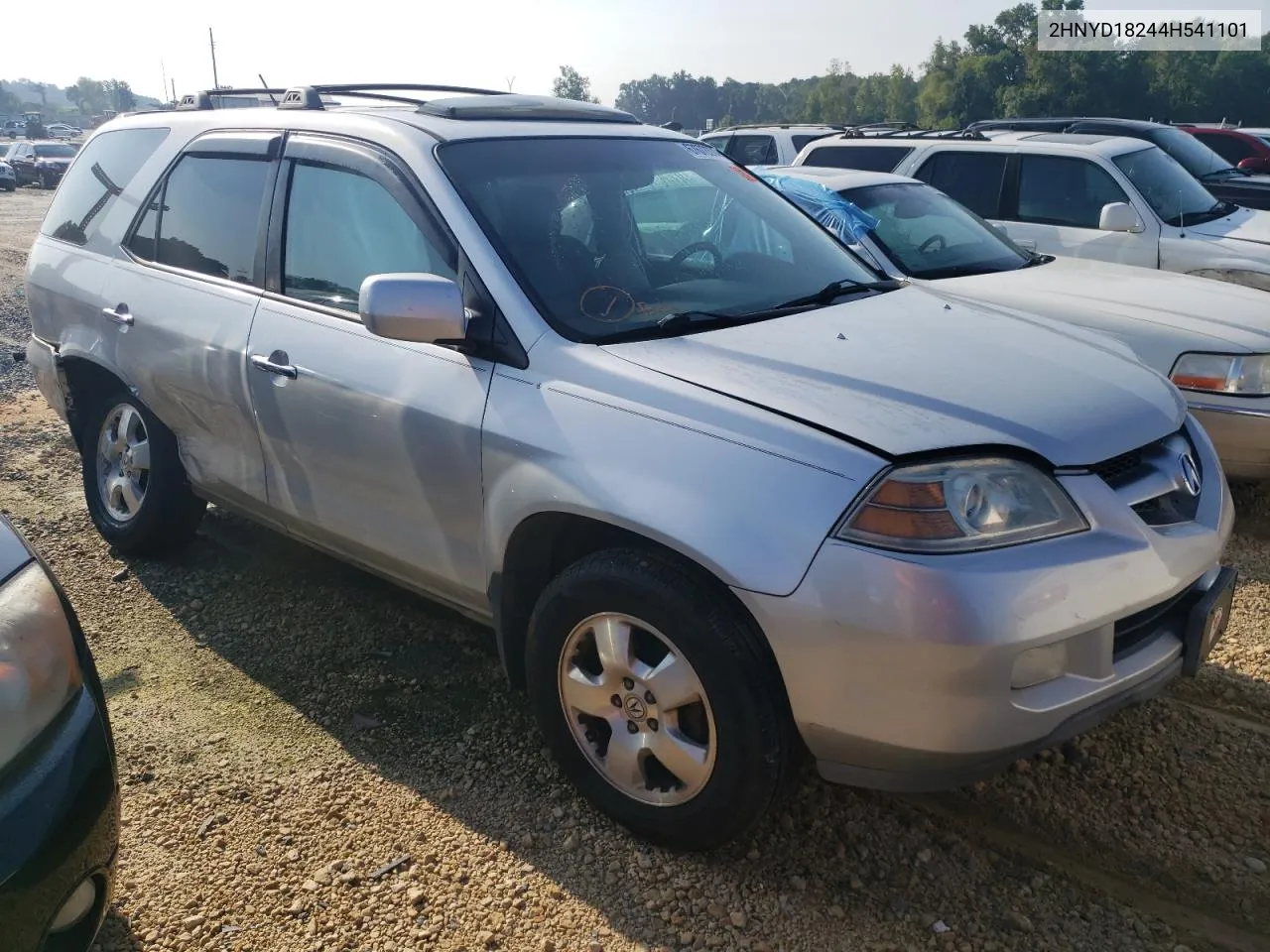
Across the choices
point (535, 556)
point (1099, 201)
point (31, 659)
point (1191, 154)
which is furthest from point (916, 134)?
point (31, 659)

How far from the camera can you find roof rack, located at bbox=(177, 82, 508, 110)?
366cm

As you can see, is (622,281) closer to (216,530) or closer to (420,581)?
(420,581)

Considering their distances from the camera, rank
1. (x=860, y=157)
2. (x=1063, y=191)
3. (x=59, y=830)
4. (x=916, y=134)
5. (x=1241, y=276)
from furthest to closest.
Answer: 1. (x=916, y=134)
2. (x=860, y=157)
3. (x=1063, y=191)
4. (x=1241, y=276)
5. (x=59, y=830)

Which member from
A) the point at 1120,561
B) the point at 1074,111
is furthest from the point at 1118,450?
the point at 1074,111

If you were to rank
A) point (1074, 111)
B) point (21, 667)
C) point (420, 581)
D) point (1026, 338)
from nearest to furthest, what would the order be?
point (21, 667) → point (1026, 338) → point (420, 581) → point (1074, 111)

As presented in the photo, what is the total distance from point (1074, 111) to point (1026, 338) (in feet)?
190

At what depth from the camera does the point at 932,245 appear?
19.0ft

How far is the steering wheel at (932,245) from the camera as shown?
573cm

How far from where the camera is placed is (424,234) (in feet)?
9.70

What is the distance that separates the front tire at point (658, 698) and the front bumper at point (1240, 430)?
10.4ft

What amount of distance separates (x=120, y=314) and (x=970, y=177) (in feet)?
19.1

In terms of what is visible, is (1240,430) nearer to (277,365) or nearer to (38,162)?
(277,365)

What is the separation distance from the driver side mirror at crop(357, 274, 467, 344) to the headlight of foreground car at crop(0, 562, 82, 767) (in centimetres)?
97

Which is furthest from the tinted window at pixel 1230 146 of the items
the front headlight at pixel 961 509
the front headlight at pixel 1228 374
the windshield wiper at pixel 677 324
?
the front headlight at pixel 961 509
